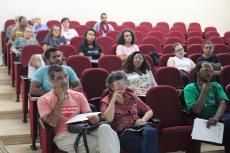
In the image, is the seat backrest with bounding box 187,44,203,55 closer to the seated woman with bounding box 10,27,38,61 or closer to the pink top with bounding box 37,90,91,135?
the seated woman with bounding box 10,27,38,61

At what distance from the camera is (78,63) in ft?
14.4

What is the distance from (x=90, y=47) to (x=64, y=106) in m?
2.46

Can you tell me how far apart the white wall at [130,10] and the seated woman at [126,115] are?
538cm

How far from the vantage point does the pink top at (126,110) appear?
10.3ft

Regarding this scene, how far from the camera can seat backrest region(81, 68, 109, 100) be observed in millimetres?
3855

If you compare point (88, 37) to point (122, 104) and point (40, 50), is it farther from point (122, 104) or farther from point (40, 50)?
point (122, 104)

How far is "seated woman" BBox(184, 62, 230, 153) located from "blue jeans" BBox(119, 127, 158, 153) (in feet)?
2.15

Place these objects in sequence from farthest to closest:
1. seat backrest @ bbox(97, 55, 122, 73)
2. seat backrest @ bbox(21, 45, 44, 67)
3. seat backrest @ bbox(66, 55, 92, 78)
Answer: seat backrest @ bbox(21, 45, 44, 67)
seat backrest @ bbox(97, 55, 122, 73)
seat backrest @ bbox(66, 55, 92, 78)

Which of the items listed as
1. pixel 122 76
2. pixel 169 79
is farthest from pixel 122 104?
pixel 169 79

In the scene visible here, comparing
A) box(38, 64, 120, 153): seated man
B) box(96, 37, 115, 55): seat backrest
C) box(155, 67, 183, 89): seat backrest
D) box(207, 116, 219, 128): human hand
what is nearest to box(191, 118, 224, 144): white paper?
box(207, 116, 219, 128): human hand

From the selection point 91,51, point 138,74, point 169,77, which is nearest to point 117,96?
point 138,74

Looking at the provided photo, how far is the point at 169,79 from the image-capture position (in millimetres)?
4293

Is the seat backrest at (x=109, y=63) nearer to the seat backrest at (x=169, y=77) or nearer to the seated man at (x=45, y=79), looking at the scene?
the seat backrest at (x=169, y=77)

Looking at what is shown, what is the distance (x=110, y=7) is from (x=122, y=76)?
602cm
